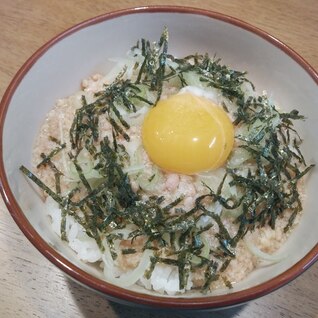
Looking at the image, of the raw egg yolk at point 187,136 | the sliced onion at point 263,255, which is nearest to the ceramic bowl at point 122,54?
the sliced onion at point 263,255

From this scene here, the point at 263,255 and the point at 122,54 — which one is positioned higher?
the point at 122,54

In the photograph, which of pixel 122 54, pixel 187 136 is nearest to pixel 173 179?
pixel 187 136

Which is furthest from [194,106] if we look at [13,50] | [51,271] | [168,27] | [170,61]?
[13,50]

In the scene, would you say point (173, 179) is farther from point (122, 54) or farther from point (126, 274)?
point (122, 54)

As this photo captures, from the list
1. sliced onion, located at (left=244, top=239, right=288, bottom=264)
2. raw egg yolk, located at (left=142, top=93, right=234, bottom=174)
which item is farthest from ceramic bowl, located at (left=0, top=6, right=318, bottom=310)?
raw egg yolk, located at (left=142, top=93, right=234, bottom=174)

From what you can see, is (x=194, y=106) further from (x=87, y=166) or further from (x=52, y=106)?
(x=52, y=106)
